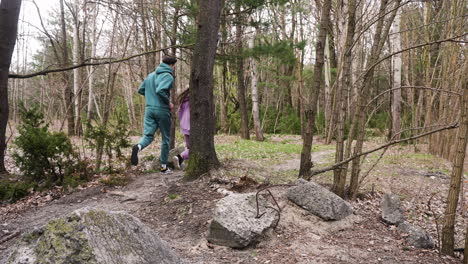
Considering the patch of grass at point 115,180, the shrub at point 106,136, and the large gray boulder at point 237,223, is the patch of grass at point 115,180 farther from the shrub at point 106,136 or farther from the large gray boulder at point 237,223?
the large gray boulder at point 237,223

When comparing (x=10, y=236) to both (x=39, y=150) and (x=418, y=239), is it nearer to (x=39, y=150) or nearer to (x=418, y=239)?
(x=39, y=150)

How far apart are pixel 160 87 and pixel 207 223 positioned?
268 centimetres

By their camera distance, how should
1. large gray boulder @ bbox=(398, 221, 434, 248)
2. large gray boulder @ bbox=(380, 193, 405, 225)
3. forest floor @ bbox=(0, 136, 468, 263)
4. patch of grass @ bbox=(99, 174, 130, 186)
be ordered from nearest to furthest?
forest floor @ bbox=(0, 136, 468, 263) < large gray boulder @ bbox=(398, 221, 434, 248) < large gray boulder @ bbox=(380, 193, 405, 225) < patch of grass @ bbox=(99, 174, 130, 186)

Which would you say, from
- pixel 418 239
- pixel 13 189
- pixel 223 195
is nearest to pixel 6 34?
pixel 13 189

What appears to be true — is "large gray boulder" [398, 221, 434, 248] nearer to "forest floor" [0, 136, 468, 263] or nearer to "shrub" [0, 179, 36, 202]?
"forest floor" [0, 136, 468, 263]

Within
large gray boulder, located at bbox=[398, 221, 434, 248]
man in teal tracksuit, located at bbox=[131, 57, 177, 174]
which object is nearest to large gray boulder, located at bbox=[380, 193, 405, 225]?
large gray boulder, located at bbox=[398, 221, 434, 248]

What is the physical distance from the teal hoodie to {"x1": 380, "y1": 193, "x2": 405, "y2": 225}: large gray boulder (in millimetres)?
3763

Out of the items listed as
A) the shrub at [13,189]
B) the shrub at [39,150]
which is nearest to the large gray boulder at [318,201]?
the shrub at [39,150]

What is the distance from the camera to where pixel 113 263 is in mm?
2092

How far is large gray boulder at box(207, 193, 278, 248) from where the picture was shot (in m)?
3.39

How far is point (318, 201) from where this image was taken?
13.9 feet

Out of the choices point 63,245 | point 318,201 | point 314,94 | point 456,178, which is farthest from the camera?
point 314,94

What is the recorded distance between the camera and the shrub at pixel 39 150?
16.3 ft

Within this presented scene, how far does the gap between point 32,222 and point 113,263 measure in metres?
2.58
